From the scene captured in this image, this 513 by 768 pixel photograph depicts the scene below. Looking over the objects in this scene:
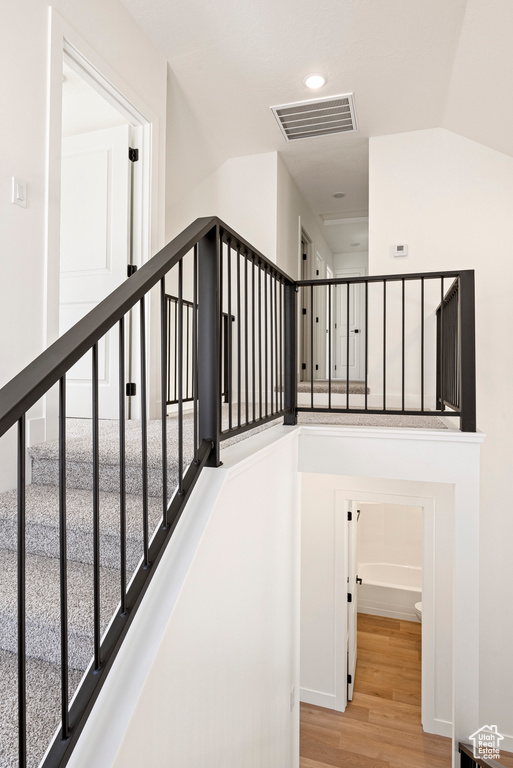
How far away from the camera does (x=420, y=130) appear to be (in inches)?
161

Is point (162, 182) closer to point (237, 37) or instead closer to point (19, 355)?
point (237, 37)

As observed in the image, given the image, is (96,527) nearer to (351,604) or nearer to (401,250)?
(401,250)

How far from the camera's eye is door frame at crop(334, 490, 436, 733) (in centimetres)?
419

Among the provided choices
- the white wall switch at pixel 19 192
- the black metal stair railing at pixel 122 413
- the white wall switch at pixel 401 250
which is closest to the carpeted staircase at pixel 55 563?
the black metal stair railing at pixel 122 413

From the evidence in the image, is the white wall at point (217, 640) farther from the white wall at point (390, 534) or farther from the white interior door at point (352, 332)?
the white interior door at point (352, 332)

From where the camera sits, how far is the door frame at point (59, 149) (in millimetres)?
Result: 2303

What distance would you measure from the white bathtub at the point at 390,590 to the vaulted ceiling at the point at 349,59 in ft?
17.6

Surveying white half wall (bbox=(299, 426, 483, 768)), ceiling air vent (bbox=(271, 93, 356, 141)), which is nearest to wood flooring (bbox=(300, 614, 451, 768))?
white half wall (bbox=(299, 426, 483, 768))

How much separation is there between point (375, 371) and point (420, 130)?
2.16 meters

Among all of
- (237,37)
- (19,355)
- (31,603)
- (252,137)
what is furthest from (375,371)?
(31,603)

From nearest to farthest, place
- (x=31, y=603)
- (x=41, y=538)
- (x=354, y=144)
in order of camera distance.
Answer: (x=31, y=603), (x=41, y=538), (x=354, y=144)

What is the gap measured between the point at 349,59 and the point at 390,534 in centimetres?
582

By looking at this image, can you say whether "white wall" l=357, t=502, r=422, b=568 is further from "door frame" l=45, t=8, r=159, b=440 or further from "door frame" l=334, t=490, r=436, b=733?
"door frame" l=45, t=8, r=159, b=440

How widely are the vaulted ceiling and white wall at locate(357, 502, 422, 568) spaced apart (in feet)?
15.8
